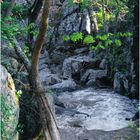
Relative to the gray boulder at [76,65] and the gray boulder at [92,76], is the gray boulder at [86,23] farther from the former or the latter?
the gray boulder at [92,76]

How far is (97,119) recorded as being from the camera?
9875mm

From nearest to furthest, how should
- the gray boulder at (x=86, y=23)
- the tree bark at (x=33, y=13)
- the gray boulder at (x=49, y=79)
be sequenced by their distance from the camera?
the tree bark at (x=33, y=13)
the gray boulder at (x=49, y=79)
the gray boulder at (x=86, y=23)

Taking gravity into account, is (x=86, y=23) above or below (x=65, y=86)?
above

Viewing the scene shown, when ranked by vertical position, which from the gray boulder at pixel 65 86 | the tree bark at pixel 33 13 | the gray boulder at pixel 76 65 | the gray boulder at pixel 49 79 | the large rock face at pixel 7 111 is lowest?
the gray boulder at pixel 65 86

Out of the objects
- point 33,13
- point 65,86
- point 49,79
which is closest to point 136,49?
point 65,86

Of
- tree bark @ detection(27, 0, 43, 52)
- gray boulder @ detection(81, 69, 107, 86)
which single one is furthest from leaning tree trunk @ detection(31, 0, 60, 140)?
gray boulder @ detection(81, 69, 107, 86)

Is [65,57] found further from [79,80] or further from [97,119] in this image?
[97,119]

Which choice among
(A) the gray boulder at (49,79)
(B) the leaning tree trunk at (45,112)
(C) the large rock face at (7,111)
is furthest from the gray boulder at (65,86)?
(C) the large rock face at (7,111)

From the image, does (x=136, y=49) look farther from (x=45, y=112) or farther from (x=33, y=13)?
(x=45, y=112)

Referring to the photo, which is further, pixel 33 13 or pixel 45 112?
pixel 33 13

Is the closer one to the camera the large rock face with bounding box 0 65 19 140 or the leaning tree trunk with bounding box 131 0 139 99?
the large rock face with bounding box 0 65 19 140

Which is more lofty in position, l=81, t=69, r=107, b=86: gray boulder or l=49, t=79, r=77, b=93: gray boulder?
l=81, t=69, r=107, b=86: gray boulder

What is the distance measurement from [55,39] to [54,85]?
696cm

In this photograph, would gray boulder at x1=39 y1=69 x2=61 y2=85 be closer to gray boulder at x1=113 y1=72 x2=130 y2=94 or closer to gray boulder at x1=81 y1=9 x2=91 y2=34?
gray boulder at x1=113 y1=72 x2=130 y2=94
